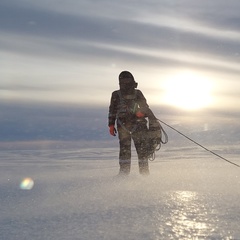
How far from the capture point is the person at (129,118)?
7.23m

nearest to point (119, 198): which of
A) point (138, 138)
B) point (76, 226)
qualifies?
point (76, 226)

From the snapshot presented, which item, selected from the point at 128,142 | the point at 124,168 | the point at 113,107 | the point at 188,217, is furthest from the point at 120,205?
the point at 113,107

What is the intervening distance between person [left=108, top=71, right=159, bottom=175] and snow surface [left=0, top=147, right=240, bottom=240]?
406 millimetres

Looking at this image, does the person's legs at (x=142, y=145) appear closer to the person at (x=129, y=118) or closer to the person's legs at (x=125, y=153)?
the person at (x=129, y=118)

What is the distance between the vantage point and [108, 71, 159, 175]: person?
23.7 feet

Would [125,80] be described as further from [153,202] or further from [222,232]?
[222,232]

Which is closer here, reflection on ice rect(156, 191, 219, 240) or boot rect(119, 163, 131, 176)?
reflection on ice rect(156, 191, 219, 240)

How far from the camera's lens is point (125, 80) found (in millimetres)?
7176

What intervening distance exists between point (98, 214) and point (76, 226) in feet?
1.60

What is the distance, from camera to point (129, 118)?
24.0 feet

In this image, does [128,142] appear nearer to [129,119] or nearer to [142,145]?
[142,145]

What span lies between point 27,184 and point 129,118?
2.14m

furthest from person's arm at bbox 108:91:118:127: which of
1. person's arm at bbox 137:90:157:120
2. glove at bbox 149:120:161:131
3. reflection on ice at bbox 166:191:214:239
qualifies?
reflection on ice at bbox 166:191:214:239

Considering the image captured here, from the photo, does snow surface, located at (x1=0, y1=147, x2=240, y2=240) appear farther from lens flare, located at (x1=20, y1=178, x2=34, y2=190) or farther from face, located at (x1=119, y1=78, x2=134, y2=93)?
face, located at (x1=119, y1=78, x2=134, y2=93)
